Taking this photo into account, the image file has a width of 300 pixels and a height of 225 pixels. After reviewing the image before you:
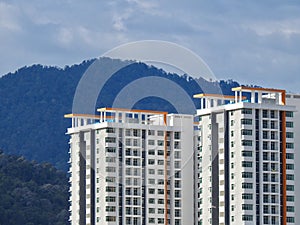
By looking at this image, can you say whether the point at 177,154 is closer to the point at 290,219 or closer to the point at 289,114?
the point at 289,114

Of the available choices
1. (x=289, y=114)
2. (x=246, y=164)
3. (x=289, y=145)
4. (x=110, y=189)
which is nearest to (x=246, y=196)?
(x=246, y=164)

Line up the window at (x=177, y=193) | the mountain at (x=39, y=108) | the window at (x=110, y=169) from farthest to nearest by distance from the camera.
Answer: the mountain at (x=39, y=108), the window at (x=177, y=193), the window at (x=110, y=169)

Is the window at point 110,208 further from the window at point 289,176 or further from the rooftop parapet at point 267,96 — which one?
the window at point 289,176

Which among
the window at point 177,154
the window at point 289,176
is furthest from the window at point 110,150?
the window at point 289,176

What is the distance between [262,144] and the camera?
4991cm

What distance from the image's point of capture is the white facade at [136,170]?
5797 centimetres

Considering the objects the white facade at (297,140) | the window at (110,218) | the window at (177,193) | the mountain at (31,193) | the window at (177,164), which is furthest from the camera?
the mountain at (31,193)

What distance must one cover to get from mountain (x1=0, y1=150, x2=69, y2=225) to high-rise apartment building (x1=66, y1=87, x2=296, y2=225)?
2310 cm

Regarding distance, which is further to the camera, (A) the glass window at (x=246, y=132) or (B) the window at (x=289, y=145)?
(B) the window at (x=289, y=145)

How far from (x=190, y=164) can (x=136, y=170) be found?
2.86 m

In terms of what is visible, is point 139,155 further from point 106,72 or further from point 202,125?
point 106,72

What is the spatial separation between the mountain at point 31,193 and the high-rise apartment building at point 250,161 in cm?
3508

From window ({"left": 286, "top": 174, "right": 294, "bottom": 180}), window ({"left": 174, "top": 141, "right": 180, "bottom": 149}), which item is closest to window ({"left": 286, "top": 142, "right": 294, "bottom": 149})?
window ({"left": 286, "top": 174, "right": 294, "bottom": 180})

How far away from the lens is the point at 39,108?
12106cm
